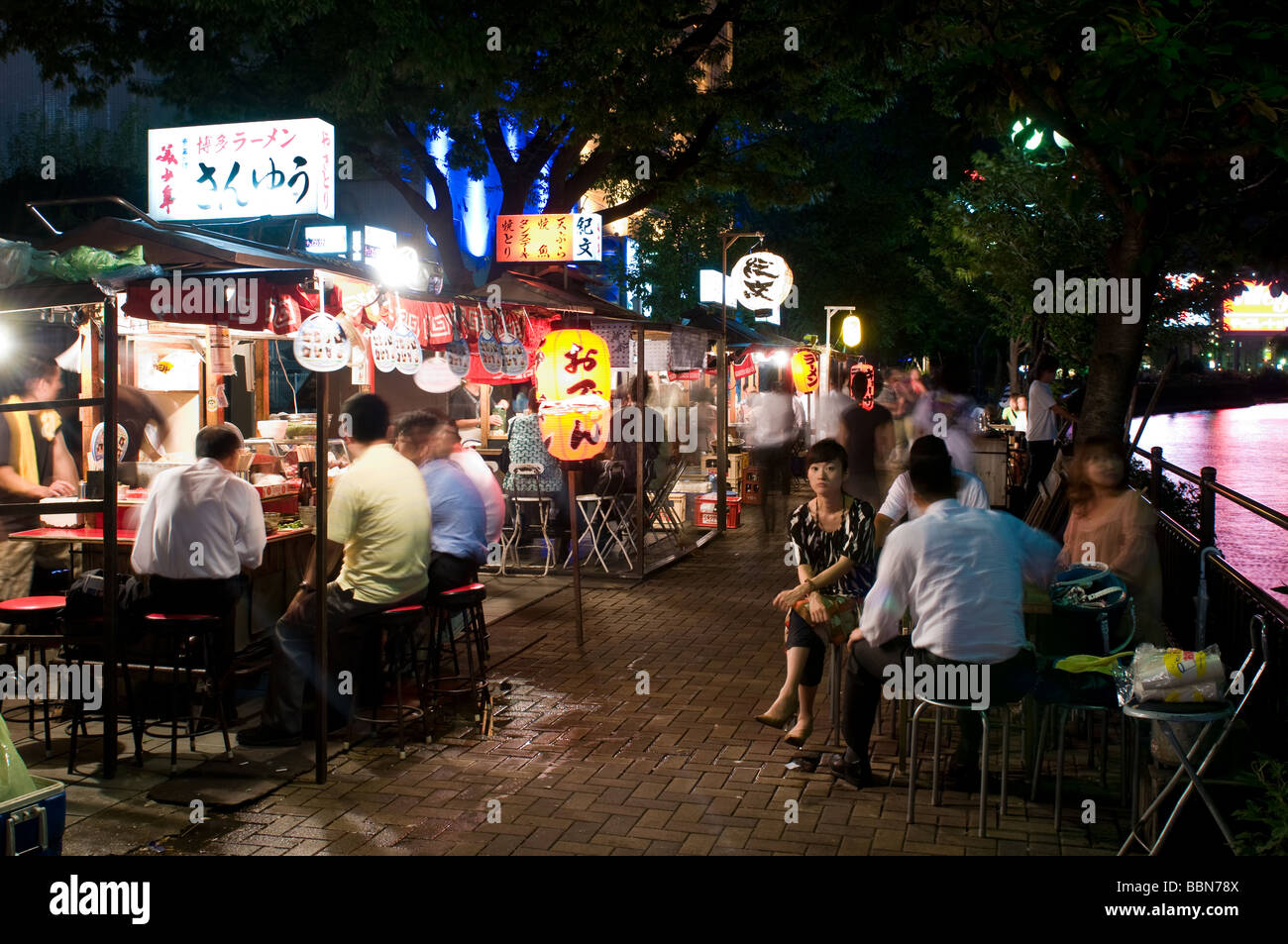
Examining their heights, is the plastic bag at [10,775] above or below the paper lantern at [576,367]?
below

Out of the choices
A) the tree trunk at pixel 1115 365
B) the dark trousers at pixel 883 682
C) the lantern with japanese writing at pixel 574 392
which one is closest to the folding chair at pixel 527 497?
the lantern with japanese writing at pixel 574 392

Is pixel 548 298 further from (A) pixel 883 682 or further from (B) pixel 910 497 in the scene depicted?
(A) pixel 883 682

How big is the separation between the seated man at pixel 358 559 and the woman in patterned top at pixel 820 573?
2461mm

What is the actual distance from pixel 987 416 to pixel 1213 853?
106 ft

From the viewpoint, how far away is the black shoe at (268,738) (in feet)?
22.4

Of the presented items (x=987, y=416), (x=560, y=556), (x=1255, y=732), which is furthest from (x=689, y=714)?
(x=987, y=416)

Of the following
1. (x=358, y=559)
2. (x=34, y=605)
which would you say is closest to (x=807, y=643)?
(x=358, y=559)

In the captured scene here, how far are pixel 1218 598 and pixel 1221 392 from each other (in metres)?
70.8

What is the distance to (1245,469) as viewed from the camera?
2362 centimetres

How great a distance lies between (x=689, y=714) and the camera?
757 cm

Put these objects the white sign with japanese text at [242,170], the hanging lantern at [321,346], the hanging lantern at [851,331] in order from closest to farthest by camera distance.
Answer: the hanging lantern at [321,346]
the white sign with japanese text at [242,170]
the hanging lantern at [851,331]

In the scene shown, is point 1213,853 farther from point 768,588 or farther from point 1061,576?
point 768,588

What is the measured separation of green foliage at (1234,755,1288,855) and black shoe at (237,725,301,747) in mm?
5298

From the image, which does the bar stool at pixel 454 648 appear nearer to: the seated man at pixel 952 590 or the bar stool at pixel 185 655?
the bar stool at pixel 185 655
